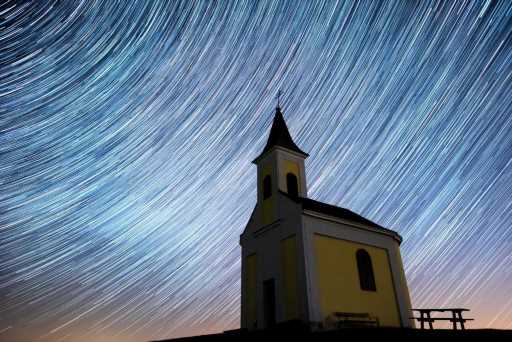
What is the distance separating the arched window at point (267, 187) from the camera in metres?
17.8

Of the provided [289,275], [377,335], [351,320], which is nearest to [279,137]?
[289,275]

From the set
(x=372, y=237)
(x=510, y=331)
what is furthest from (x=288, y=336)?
(x=372, y=237)

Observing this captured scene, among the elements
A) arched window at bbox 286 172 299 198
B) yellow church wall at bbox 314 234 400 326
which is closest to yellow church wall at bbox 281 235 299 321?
yellow church wall at bbox 314 234 400 326

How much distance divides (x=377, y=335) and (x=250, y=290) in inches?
334

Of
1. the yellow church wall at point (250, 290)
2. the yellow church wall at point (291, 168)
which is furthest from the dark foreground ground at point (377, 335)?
the yellow church wall at point (291, 168)

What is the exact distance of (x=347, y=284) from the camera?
1439cm

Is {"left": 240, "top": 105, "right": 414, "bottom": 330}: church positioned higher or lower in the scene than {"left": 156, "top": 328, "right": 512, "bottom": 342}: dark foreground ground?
higher

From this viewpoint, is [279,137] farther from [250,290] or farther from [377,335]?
[377,335]

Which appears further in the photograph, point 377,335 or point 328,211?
point 328,211

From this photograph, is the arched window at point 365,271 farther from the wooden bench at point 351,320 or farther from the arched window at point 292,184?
the arched window at point 292,184

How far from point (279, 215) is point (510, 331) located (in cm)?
891

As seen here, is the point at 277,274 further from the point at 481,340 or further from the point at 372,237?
the point at 481,340

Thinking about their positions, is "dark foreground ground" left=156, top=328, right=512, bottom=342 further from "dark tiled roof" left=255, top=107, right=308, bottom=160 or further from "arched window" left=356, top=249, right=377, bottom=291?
"dark tiled roof" left=255, top=107, right=308, bottom=160

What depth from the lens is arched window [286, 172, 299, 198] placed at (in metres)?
18.0
